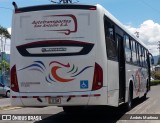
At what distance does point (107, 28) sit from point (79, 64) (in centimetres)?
160

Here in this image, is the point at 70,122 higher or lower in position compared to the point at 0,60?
lower

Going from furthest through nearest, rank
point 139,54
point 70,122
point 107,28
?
1. point 139,54
2. point 70,122
3. point 107,28

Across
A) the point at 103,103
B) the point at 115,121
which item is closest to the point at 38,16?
the point at 103,103

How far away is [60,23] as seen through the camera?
11.3 m

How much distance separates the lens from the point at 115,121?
1303 cm

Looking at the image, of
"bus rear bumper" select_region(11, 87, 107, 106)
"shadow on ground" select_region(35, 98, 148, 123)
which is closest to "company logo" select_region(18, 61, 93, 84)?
"bus rear bumper" select_region(11, 87, 107, 106)

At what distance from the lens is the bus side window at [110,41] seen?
1179 cm

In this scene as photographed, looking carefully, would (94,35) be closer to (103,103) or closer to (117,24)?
(103,103)

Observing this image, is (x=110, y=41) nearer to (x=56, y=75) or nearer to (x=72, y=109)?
(x=56, y=75)

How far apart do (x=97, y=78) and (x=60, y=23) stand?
188 centimetres

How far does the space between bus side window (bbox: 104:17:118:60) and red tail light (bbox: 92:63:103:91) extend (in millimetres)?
781

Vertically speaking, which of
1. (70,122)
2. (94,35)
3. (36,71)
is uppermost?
(94,35)

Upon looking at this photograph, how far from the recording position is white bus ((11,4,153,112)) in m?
11.1

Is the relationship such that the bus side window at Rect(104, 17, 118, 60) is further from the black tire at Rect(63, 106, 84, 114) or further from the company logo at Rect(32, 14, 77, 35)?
the black tire at Rect(63, 106, 84, 114)
